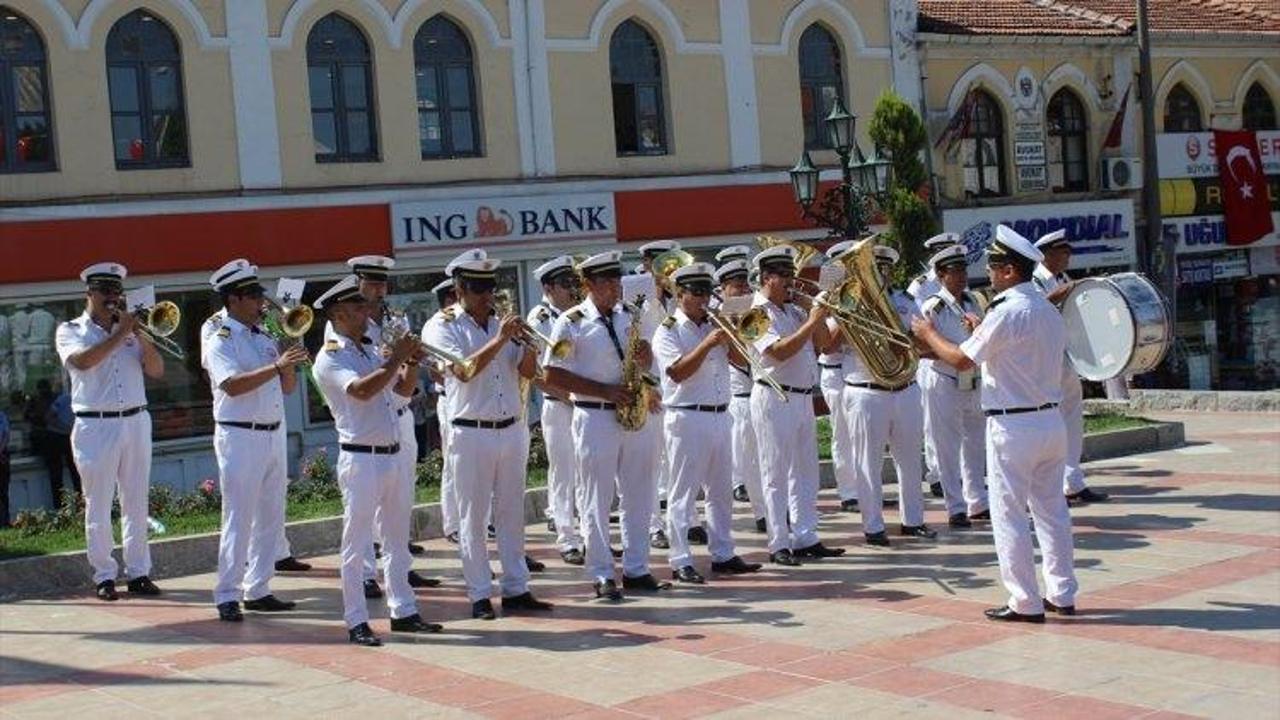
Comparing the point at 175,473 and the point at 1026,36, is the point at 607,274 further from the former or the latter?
the point at 1026,36

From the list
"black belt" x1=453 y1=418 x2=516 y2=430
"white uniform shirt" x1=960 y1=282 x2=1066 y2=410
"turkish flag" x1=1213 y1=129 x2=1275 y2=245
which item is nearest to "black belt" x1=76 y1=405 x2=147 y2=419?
"black belt" x1=453 y1=418 x2=516 y2=430

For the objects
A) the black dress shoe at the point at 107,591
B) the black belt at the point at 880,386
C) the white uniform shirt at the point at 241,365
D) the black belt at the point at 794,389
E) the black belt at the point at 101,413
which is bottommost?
the black dress shoe at the point at 107,591

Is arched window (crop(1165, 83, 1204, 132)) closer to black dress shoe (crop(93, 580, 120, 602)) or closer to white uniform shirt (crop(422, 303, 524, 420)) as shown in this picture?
white uniform shirt (crop(422, 303, 524, 420))

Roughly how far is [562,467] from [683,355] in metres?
1.93

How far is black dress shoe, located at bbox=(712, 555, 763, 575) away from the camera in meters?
11.6

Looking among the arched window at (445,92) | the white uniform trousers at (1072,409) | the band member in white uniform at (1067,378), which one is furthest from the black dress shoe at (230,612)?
the arched window at (445,92)

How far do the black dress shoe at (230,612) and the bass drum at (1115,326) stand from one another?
6379 millimetres

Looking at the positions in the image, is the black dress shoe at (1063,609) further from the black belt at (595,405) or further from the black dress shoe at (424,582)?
the black dress shoe at (424,582)

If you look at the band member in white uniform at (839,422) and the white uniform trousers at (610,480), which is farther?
the band member in white uniform at (839,422)

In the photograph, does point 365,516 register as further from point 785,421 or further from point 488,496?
point 785,421

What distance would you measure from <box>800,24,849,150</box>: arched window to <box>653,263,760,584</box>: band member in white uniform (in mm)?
15987

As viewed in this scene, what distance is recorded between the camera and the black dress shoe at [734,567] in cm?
1164

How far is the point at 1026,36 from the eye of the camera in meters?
29.6

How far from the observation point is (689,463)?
11.2m
